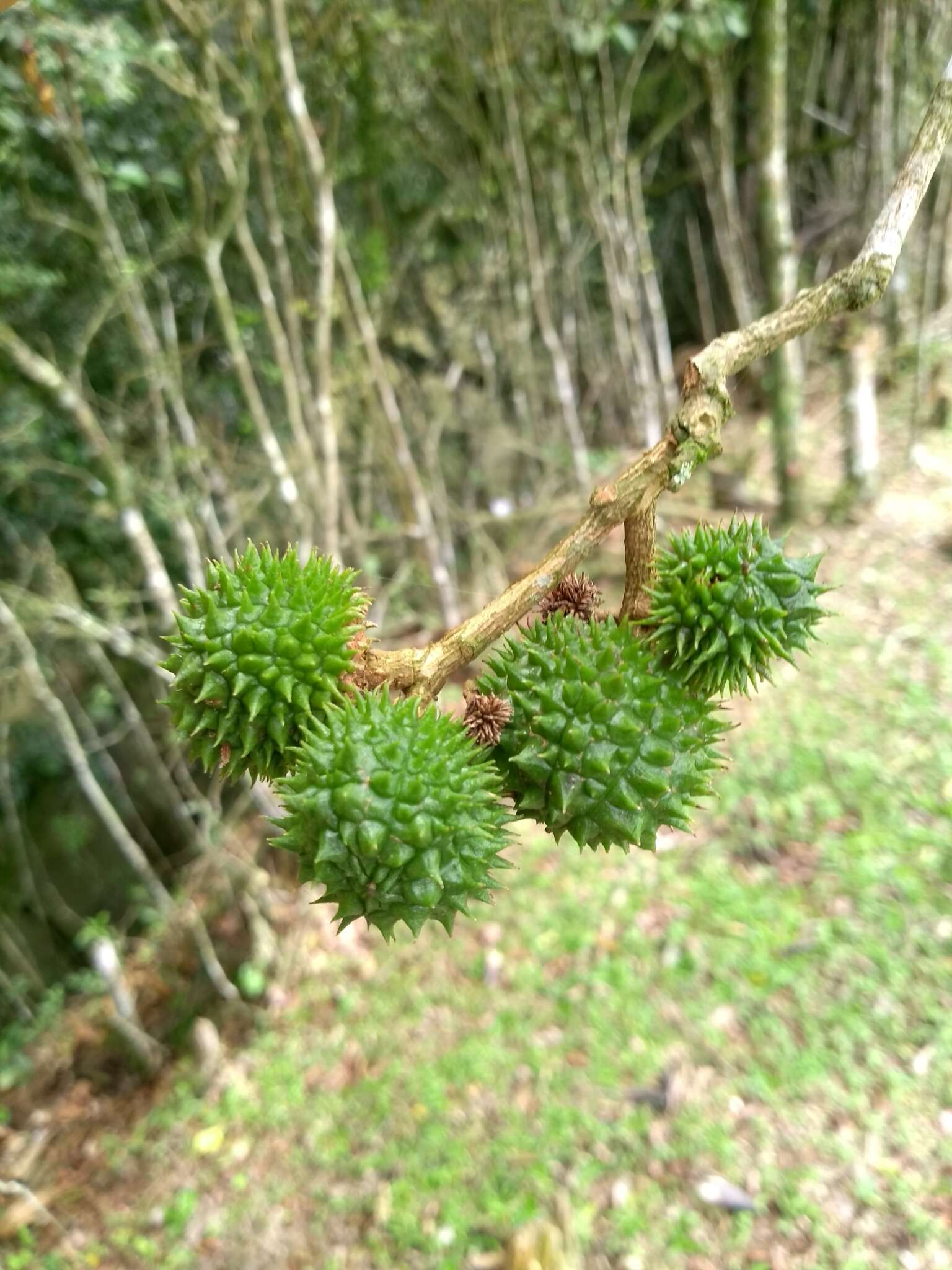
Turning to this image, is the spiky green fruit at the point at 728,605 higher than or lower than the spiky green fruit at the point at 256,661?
lower

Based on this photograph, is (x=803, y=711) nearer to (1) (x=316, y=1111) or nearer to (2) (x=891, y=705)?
(2) (x=891, y=705)

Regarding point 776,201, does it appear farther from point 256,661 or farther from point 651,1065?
point 256,661

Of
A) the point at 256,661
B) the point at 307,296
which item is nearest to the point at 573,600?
the point at 256,661

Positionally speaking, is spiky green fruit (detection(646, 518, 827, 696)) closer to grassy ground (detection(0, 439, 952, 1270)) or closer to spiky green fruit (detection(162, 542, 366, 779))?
spiky green fruit (detection(162, 542, 366, 779))

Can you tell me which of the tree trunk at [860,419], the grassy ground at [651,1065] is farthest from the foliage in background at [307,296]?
the grassy ground at [651,1065]

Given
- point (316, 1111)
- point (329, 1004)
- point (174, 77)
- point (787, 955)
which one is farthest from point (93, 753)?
point (787, 955)

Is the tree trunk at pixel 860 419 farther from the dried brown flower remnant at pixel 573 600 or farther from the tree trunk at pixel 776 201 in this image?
the dried brown flower remnant at pixel 573 600

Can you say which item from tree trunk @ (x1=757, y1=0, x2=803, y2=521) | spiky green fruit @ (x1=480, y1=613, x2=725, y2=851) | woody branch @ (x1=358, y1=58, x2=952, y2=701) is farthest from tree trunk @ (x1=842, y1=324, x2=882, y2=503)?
spiky green fruit @ (x1=480, y1=613, x2=725, y2=851)
